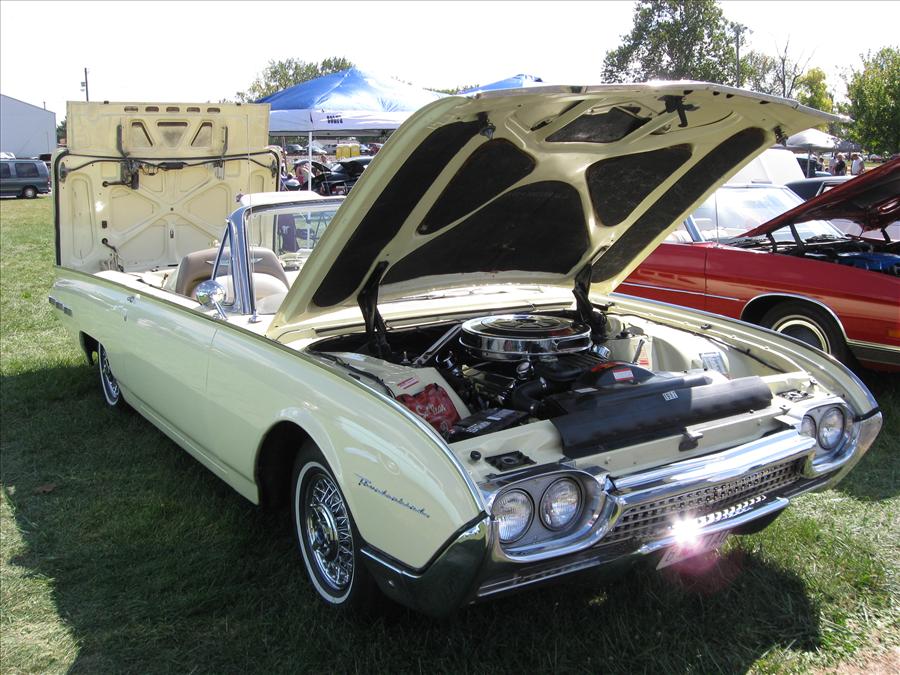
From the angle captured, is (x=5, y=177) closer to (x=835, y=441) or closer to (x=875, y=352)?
(x=875, y=352)

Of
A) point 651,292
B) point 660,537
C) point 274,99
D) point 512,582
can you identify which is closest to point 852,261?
point 651,292

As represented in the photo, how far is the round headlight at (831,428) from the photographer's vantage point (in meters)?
3.00

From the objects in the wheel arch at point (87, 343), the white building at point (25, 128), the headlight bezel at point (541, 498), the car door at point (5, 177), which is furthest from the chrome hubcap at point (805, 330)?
the white building at point (25, 128)

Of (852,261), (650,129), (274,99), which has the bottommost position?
(852,261)

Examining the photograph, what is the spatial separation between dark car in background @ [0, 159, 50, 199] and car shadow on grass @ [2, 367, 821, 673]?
2916cm

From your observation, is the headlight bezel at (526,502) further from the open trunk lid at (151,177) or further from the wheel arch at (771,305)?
the open trunk lid at (151,177)

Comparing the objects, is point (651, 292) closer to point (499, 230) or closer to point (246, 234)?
point (499, 230)

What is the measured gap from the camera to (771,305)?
5.74 metres

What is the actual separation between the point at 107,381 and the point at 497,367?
3.20 metres

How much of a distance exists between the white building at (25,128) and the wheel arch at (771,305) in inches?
2409

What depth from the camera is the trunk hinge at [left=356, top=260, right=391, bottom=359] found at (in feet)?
11.0

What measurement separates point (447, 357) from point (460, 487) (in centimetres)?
148

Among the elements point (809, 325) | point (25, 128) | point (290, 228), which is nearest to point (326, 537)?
point (290, 228)

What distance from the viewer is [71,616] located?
9.70 ft
